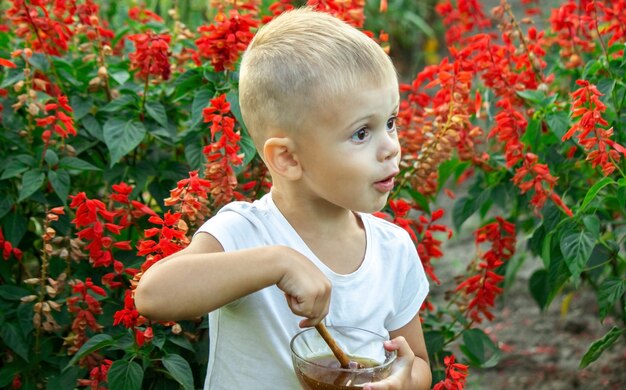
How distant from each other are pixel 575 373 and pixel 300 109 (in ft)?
8.18

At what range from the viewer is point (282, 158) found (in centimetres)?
201

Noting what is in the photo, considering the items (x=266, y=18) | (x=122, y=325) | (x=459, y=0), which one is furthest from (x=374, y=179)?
(x=459, y=0)

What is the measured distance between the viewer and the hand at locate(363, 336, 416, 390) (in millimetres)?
1888

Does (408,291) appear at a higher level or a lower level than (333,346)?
lower

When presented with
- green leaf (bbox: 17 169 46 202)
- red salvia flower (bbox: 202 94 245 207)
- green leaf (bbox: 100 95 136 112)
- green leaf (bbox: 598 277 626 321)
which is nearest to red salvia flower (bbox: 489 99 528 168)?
green leaf (bbox: 598 277 626 321)

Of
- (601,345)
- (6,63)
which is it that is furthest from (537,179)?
(6,63)

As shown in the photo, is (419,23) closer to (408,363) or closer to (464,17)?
(464,17)

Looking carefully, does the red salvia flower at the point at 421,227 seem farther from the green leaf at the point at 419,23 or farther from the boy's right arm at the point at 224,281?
the green leaf at the point at 419,23

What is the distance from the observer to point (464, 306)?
122 inches

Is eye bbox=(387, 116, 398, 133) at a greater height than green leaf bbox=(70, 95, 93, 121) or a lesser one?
greater

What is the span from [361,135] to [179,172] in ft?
3.46

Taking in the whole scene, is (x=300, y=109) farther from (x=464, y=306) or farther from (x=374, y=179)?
(x=464, y=306)

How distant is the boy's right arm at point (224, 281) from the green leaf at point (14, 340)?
33.3 inches

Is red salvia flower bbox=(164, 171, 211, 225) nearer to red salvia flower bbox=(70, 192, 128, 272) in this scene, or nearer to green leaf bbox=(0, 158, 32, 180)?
red salvia flower bbox=(70, 192, 128, 272)
